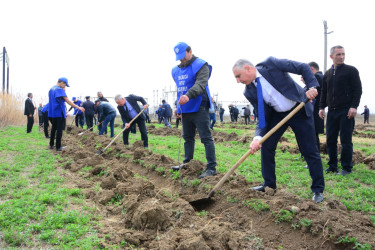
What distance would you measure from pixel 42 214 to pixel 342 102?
490cm

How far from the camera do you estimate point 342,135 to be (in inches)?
196

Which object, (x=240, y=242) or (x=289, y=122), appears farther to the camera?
(x=289, y=122)

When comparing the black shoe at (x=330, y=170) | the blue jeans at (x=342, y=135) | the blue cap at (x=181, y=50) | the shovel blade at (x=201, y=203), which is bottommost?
the shovel blade at (x=201, y=203)

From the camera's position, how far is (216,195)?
3.78m

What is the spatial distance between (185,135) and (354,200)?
272 cm

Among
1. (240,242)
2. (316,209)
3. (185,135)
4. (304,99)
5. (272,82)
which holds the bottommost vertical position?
(240,242)

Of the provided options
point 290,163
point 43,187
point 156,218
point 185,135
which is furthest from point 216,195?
point 290,163

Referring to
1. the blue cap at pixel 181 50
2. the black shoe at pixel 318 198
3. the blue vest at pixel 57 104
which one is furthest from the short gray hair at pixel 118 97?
the black shoe at pixel 318 198

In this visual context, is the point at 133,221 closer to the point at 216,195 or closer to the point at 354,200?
the point at 216,195

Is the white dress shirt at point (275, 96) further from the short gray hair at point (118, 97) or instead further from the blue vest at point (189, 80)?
the short gray hair at point (118, 97)

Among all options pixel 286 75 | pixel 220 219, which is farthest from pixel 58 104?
pixel 286 75

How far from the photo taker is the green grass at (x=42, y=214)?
2576mm

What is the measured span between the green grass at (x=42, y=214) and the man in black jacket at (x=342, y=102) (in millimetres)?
4278

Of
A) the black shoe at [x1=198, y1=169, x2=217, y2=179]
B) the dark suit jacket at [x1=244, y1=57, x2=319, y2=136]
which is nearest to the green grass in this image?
the black shoe at [x1=198, y1=169, x2=217, y2=179]
